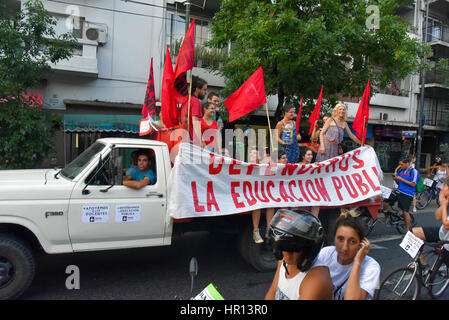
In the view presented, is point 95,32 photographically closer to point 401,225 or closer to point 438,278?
point 401,225

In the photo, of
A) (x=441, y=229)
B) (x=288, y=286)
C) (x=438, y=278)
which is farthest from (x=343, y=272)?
(x=438, y=278)

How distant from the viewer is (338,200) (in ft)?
17.2

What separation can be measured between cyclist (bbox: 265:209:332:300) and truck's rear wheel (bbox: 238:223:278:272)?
2.67 metres

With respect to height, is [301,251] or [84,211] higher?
[301,251]

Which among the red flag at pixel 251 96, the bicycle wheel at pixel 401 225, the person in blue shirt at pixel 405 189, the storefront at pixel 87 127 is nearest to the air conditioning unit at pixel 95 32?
the storefront at pixel 87 127

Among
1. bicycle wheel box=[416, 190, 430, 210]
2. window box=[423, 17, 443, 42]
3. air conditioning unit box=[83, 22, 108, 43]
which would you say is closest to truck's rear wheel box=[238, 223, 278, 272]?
bicycle wheel box=[416, 190, 430, 210]

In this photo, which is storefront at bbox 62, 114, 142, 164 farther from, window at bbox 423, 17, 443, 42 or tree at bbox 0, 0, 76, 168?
window at bbox 423, 17, 443, 42

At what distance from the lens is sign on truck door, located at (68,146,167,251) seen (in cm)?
391

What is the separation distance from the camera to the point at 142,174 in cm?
450

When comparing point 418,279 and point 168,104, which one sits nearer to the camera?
point 418,279

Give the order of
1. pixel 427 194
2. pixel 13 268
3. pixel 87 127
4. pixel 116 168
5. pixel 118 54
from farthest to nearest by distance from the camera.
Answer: pixel 427 194 < pixel 118 54 < pixel 87 127 < pixel 116 168 < pixel 13 268

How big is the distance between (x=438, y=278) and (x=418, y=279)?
64 cm

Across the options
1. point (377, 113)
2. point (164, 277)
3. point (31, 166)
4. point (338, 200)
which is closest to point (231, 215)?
point (164, 277)

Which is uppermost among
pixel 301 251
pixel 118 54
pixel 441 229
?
pixel 118 54
